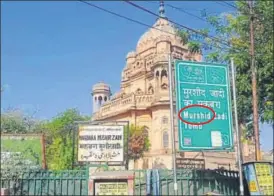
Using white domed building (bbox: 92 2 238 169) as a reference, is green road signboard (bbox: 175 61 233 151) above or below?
below

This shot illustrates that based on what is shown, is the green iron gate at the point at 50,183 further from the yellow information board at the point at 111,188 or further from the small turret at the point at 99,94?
the small turret at the point at 99,94

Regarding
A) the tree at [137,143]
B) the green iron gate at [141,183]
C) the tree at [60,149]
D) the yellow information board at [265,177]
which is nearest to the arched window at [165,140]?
the tree at [137,143]

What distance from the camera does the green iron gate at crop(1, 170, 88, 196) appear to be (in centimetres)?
1327

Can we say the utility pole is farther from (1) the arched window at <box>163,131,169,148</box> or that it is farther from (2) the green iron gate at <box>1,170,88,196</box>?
(1) the arched window at <box>163,131,169,148</box>

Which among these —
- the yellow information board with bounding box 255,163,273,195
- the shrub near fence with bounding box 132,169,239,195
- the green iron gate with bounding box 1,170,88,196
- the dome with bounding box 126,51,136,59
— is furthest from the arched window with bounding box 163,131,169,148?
the yellow information board with bounding box 255,163,273,195

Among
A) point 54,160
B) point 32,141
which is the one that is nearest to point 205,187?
point 32,141

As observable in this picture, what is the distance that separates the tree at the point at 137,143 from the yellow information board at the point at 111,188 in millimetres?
16275

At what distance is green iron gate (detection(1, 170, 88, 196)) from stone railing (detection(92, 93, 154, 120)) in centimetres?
1932

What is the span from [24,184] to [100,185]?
8.71ft

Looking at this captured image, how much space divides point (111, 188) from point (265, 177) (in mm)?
5285

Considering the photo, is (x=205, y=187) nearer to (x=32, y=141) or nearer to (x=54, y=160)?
(x=32, y=141)

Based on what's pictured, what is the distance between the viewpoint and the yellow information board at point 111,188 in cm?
1322

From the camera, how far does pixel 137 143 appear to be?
30.7 m

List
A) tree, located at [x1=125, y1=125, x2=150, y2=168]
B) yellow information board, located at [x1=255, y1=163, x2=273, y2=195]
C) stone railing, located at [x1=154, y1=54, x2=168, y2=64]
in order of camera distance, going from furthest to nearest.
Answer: stone railing, located at [x1=154, y1=54, x2=168, y2=64] < tree, located at [x1=125, y1=125, x2=150, y2=168] < yellow information board, located at [x1=255, y1=163, x2=273, y2=195]
